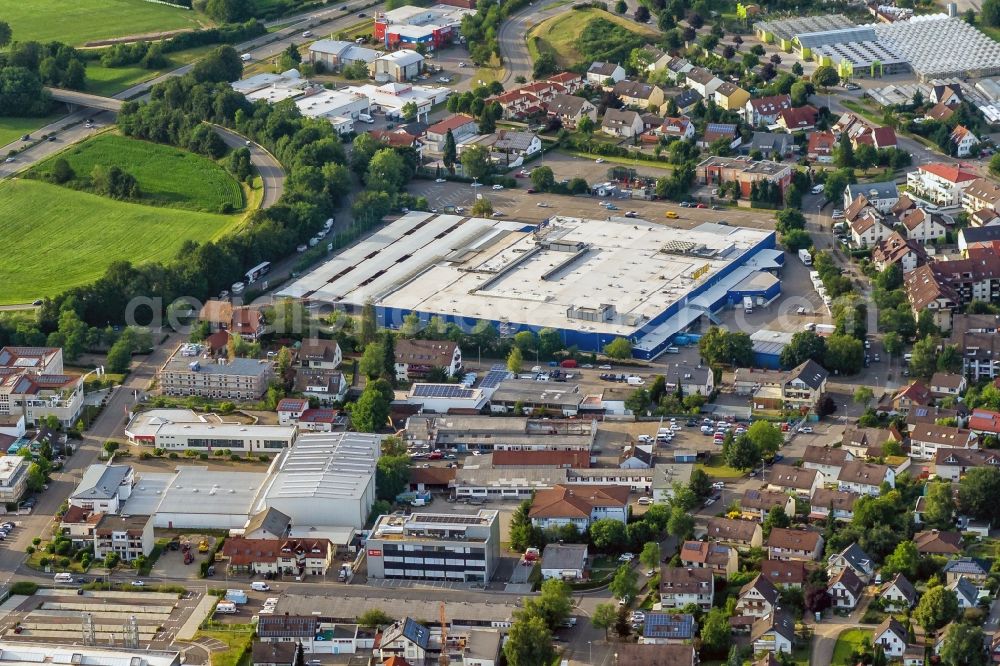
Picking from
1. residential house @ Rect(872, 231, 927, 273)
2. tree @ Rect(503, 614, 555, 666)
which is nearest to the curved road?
residential house @ Rect(872, 231, 927, 273)

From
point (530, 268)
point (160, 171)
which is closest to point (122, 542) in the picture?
point (530, 268)

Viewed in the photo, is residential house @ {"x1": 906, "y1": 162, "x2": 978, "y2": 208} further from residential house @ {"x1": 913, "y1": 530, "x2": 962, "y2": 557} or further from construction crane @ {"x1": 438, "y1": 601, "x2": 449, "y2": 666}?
construction crane @ {"x1": 438, "y1": 601, "x2": 449, "y2": 666}

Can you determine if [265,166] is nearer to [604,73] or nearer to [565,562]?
[604,73]

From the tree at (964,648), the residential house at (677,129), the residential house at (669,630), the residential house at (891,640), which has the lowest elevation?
the residential house at (677,129)

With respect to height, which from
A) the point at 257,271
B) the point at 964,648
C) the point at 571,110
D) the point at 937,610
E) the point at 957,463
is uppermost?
the point at 964,648

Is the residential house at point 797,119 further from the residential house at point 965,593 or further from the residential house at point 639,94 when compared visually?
the residential house at point 965,593

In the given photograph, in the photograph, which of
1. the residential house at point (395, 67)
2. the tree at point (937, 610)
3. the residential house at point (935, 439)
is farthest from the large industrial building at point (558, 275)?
the tree at point (937, 610)
